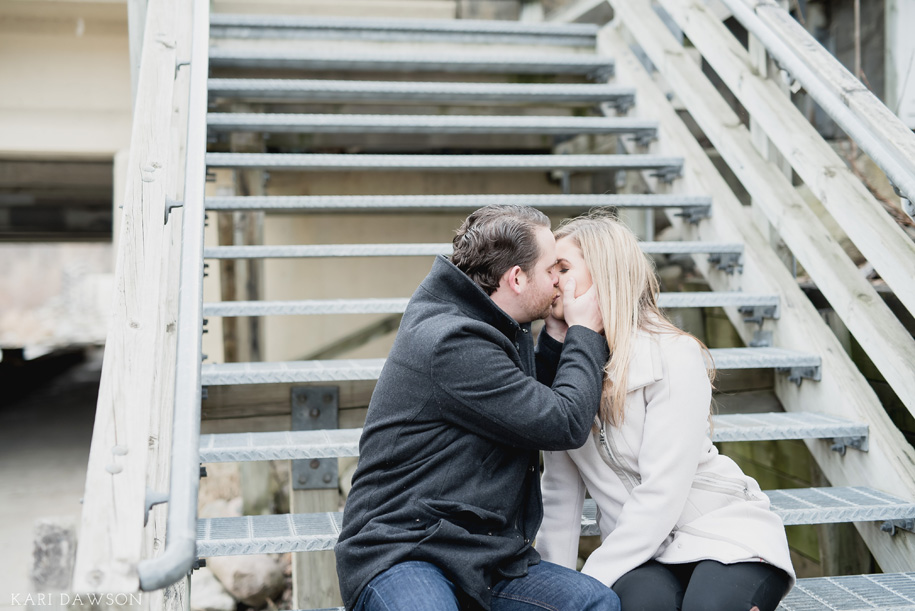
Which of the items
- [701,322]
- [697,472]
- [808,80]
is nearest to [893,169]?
[808,80]

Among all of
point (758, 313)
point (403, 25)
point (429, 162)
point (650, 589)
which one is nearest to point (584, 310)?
point (650, 589)

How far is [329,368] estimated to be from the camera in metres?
2.51

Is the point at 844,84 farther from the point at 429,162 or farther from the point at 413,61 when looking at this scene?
the point at 413,61

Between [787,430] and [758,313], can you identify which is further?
[758,313]

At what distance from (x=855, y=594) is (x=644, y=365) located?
0.82 m

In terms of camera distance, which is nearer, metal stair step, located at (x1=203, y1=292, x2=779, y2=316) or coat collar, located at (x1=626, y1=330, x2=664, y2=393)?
coat collar, located at (x1=626, y1=330, x2=664, y2=393)

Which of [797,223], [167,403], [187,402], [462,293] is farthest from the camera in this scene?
[797,223]

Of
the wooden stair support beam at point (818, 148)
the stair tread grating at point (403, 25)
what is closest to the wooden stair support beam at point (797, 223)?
the wooden stair support beam at point (818, 148)

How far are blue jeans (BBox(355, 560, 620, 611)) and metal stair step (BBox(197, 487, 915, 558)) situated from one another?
16.0 inches

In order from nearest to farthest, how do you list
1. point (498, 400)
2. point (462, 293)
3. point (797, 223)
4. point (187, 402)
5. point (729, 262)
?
1. point (187, 402)
2. point (498, 400)
3. point (462, 293)
4. point (797, 223)
5. point (729, 262)

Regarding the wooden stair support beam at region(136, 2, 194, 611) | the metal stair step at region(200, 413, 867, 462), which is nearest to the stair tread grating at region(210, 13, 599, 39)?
the wooden stair support beam at region(136, 2, 194, 611)

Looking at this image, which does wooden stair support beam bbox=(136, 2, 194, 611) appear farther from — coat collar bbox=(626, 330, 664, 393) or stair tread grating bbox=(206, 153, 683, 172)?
coat collar bbox=(626, 330, 664, 393)

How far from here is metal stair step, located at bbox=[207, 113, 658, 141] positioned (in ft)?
11.1

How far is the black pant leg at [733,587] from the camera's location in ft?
5.16
